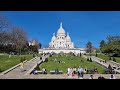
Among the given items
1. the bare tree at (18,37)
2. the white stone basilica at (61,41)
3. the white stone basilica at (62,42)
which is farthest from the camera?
the white stone basilica at (61,41)

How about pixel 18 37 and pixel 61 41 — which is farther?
pixel 61 41

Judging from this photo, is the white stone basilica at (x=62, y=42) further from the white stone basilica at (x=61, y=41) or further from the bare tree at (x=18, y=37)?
the bare tree at (x=18, y=37)

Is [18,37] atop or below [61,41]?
below

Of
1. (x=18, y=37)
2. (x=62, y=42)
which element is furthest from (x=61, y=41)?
(x=18, y=37)

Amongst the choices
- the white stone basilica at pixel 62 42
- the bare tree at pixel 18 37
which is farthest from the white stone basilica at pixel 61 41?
the bare tree at pixel 18 37

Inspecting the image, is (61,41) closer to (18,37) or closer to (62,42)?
(62,42)

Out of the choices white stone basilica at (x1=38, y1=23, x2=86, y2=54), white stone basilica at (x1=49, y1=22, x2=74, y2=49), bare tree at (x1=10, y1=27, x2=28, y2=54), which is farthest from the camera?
white stone basilica at (x1=49, y1=22, x2=74, y2=49)

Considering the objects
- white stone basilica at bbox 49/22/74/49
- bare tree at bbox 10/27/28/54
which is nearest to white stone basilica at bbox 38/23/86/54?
white stone basilica at bbox 49/22/74/49

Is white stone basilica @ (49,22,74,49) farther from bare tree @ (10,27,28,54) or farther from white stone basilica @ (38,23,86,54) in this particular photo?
bare tree @ (10,27,28,54)

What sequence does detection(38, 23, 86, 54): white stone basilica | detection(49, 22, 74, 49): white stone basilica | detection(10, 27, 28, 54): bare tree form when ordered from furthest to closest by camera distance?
detection(49, 22, 74, 49): white stone basilica, detection(38, 23, 86, 54): white stone basilica, detection(10, 27, 28, 54): bare tree

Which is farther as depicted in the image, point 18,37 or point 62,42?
point 62,42

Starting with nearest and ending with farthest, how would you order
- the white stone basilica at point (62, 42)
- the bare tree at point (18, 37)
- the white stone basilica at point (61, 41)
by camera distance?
the bare tree at point (18, 37), the white stone basilica at point (62, 42), the white stone basilica at point (61, 41)

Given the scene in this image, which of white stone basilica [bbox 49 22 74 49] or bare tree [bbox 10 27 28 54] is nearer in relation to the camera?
bare tree [bbox 10 27 28 54]
